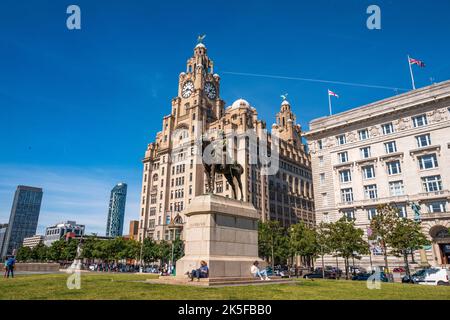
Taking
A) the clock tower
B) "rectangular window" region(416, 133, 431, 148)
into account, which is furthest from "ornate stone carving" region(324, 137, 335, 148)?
the clock tower

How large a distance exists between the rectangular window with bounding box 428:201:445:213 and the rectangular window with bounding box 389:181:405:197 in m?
4.52

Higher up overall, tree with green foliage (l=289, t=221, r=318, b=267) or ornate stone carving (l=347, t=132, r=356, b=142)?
ornate stone carving (l=347, t=132, r=356, b=142)

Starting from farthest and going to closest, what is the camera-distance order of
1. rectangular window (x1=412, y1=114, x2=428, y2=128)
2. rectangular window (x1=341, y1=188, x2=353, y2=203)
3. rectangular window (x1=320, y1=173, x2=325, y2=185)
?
1. rectangular window (x1=320, y1=173, x2=325, y2=185)
2. rectangular window (x1=341, y1=188, x2=353, y2=203)
3. rectangular window (x1=412, y1=114, x2=428, y2=128)

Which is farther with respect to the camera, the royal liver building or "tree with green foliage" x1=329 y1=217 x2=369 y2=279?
the royal liver building

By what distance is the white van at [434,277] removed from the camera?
1230 inches

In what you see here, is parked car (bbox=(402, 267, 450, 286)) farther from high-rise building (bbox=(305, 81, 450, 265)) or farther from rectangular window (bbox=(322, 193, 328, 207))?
rectangular window (bbox=(322, 193, 328, 207))

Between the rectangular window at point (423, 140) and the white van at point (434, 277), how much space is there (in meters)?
28.3

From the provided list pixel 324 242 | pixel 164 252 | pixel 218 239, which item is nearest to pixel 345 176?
pixel 324 242

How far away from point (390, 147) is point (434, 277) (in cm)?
3087

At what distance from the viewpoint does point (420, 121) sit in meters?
55.7

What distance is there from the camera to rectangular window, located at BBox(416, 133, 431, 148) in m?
54.1

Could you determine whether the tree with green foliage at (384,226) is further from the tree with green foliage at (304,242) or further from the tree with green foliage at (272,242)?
the tree with green foliage at (272,242)

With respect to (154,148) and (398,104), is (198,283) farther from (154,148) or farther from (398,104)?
(154,148)
